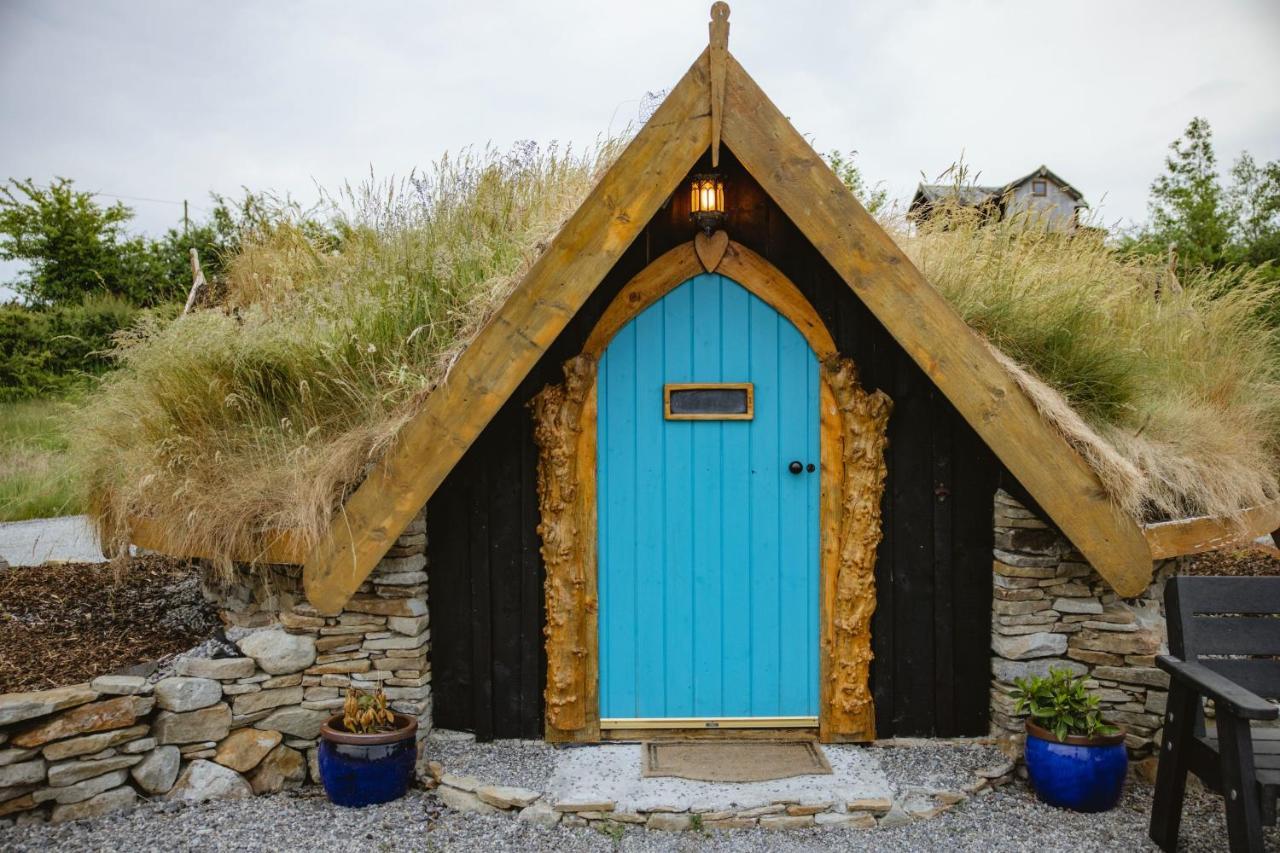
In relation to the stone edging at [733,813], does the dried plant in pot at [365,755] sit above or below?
above

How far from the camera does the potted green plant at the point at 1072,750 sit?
339 cm

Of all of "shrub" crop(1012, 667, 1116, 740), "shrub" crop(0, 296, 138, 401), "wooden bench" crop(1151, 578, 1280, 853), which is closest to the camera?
"wooden bench" crop(1151, 578, 1280, 853)

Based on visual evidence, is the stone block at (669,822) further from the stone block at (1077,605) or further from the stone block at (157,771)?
the stone block at (157,771)

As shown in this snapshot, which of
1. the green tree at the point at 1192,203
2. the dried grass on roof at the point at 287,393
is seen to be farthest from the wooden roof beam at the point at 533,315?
the green tree at the point at 1192,203

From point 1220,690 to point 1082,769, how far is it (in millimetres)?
886

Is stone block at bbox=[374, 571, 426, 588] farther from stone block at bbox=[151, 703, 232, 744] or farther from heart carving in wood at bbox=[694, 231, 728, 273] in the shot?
heart carving in wood at bbox=[694, 231, 728, 273]

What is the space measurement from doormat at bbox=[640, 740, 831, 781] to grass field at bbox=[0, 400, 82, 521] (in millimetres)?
7096

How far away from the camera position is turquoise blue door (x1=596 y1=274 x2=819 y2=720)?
13.0 ft

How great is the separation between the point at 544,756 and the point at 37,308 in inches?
519

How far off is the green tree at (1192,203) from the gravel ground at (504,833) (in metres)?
13.4

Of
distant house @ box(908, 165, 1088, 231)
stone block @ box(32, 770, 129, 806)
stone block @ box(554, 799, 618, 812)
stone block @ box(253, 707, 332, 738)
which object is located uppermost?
distant house @ box(908, 165, 1088, 231)

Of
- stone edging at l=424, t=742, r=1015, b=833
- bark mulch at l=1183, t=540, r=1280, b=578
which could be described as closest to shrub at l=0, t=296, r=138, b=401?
stone edging at l=424, t=742, r=1015, b=833

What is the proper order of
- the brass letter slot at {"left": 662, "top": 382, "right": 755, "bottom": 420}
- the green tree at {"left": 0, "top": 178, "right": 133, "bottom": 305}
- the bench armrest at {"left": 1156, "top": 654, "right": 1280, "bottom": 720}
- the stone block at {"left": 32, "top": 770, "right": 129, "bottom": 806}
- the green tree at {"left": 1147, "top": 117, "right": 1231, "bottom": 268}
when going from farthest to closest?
the green tree at {"left": 1147, "top": 117, "right": 1231, "bottom": 268}, the green tree at {"left": 0, "top": 178, "right": 133, "bottom": 305}, the brass letter slot at {"left": 662, "top": 382, "right": 755, "bottom": 420}, the stone block at {"left": 32, "top": 770, "right": 129, "bottom": 806}, the bench armrest at {"left": 1156, "top": 654, "right": 1280, "bottom": 720}

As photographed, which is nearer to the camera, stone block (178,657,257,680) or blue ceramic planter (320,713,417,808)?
blue ceramic planter (320,713,417,808)
